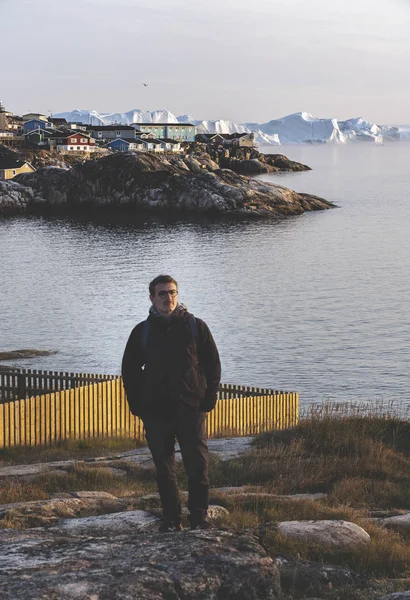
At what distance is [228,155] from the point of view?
193875 mm

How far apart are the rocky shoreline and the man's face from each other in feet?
299

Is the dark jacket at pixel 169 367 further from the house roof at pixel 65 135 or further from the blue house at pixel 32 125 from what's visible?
the blue house at pixel 32 125

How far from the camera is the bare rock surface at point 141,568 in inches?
216

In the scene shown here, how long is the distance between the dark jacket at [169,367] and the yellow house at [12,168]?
380ft

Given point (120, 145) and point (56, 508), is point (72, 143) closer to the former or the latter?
point (120, 145)

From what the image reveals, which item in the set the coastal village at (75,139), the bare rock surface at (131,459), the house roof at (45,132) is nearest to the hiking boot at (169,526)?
the bare rock surface at (131,459)

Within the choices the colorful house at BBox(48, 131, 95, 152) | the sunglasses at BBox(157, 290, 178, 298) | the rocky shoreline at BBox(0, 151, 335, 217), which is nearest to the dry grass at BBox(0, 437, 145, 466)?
the sunglasses at BBox(157, 290, 178, 298)

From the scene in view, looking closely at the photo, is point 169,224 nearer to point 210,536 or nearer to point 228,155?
point 210,536

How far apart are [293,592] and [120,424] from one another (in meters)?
11.1

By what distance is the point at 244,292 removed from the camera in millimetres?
52812

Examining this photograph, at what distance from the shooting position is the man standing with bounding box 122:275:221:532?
296 inches

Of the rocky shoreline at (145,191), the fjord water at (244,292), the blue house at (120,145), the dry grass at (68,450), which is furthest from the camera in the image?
the blue house at (120,145)

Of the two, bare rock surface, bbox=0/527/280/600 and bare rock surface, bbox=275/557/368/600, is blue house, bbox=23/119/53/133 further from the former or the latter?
bare rock surface, bbox=275/557/368/600

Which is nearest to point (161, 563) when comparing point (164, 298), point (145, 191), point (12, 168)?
point (164, 298)
